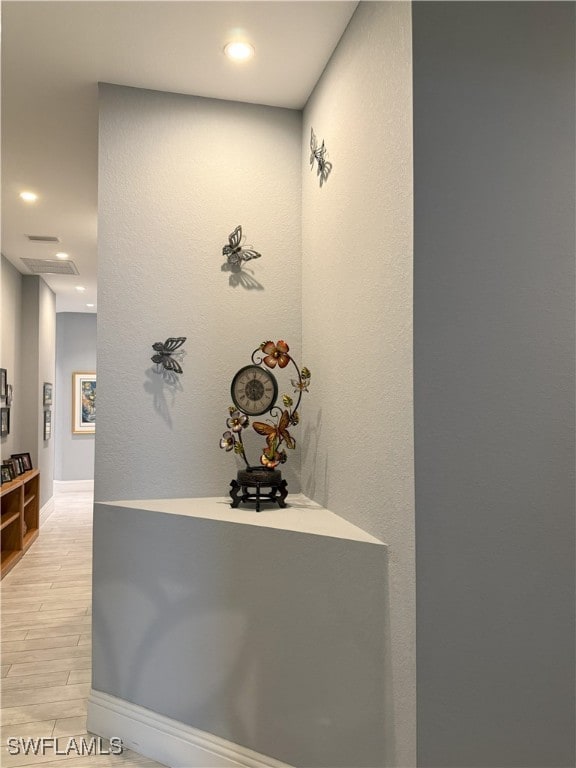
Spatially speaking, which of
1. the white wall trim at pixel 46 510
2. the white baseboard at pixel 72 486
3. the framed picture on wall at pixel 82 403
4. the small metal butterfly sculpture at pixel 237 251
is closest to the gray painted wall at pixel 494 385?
the small metal butterfly sculpture at pixel 237 251

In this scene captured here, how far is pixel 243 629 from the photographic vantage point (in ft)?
6.45

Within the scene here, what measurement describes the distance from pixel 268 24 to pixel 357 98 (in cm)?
45

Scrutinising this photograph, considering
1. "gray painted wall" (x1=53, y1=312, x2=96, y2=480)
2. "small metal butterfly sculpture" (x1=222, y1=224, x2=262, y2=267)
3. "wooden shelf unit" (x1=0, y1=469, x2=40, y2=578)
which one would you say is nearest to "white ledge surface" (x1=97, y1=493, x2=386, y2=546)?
"small metal butterfly sculpture" (x1=222, y1=224, x2=262, y2=267)

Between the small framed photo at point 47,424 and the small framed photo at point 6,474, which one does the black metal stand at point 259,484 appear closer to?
the small framed photo at point 6,474

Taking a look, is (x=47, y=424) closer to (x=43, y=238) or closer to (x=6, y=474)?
(x=6, y=474)

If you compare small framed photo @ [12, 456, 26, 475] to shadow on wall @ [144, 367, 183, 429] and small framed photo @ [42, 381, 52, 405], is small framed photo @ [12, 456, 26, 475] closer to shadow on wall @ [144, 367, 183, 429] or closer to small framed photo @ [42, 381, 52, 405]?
small framed photo @ [42, 381, 52, 405]

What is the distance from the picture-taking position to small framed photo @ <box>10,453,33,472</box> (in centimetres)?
560

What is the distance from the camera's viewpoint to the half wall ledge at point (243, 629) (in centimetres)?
170

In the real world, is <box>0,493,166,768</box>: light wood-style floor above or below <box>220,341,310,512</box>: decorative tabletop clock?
below

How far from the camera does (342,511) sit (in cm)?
203

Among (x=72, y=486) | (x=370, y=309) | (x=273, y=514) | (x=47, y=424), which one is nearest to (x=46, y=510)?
(x=47, y=424)

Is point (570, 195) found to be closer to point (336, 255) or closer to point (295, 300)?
point (336, 255)

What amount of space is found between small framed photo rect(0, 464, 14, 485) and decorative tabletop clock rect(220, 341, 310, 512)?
340 cm

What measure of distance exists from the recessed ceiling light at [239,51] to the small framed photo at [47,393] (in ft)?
17.6
